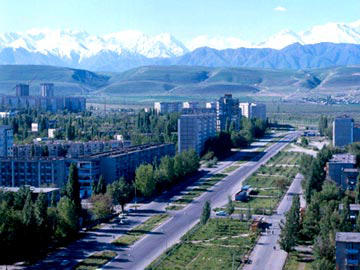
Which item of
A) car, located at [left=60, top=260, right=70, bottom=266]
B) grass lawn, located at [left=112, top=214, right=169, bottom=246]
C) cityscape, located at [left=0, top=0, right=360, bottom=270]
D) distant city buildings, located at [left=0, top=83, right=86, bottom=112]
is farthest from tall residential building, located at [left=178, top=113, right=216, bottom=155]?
distant city buildings, located at [left=0, top=83, right=86, bottom=112]

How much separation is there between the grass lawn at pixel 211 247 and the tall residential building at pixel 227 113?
23.5 m

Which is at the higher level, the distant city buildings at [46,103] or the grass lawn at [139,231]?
the distant city buildings at [46,103]

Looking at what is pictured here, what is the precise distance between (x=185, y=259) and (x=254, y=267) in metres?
1.46

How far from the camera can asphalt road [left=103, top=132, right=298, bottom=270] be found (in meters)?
13.9

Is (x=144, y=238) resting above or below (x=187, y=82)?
below

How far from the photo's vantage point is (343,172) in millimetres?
20641

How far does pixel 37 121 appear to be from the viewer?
3962cm

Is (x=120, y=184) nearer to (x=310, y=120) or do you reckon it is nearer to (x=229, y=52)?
(x=310, y=120)

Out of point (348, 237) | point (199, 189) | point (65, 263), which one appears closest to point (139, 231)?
point (65, 263)

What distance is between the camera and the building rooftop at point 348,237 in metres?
12.2

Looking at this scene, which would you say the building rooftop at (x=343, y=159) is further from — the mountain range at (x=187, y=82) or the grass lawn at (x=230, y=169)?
the mountain range at (x=187, y=82)

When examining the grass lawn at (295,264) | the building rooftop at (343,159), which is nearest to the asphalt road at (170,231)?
the grass lawn at (295,264)

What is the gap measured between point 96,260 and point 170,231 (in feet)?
10.00

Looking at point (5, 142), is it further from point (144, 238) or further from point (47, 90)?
point (47, 90)
